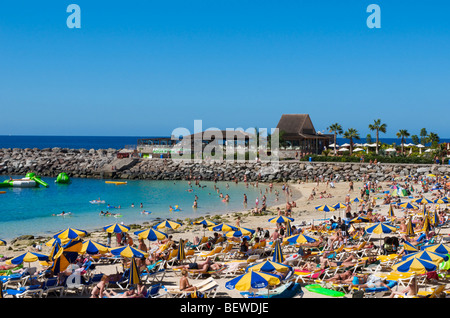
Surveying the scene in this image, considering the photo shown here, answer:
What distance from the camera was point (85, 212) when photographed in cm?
3075

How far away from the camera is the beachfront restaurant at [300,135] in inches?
2352

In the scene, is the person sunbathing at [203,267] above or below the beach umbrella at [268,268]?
below

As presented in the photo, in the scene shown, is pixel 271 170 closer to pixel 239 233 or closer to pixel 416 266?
pixel 239 233

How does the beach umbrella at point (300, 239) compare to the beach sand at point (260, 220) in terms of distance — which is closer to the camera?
the beach sand at point (260, 220)

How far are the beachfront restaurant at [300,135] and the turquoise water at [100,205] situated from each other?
14912 mm

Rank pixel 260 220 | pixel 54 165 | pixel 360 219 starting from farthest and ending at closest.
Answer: pixel 54 165, pixel 260 220, pixel 360 219

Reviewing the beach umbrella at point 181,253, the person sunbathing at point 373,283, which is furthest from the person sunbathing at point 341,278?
the beach umbrella at point 181,253

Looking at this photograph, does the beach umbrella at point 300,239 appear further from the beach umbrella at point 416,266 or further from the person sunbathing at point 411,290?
the person sunbathing at point 411,290

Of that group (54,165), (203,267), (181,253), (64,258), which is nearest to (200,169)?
(54,165)

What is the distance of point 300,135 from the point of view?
59.8 metres

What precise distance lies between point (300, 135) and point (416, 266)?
165ft

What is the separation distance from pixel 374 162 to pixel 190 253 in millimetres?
39153

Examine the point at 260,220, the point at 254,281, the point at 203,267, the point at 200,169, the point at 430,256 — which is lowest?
the point at 260,220
